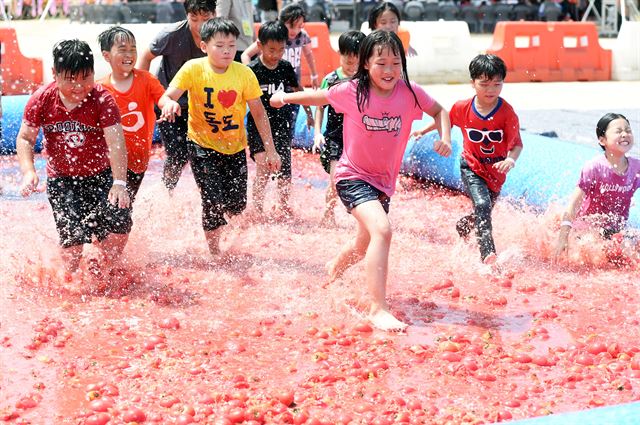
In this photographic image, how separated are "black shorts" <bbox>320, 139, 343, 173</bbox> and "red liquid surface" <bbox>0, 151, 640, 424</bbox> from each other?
58 centimetres

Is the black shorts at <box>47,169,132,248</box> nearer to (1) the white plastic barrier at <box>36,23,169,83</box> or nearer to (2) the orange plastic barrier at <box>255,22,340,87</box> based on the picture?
(1) the white plastic barrier at <box>36,23,169,83</box>

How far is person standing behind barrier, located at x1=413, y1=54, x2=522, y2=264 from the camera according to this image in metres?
6.84

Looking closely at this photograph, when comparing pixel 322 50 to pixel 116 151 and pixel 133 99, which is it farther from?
pixel 116 151

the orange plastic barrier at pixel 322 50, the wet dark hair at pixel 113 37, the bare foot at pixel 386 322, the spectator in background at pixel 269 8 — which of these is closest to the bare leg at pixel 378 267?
the bare foot at pixel 386 322

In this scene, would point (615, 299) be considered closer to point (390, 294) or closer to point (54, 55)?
point (390, 294)

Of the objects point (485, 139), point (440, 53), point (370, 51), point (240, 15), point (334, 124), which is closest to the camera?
point (370, 51)

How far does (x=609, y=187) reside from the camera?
6.85 metres

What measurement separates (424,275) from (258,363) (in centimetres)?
203

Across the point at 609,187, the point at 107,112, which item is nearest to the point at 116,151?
the point at 107,112

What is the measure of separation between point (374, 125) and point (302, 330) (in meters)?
1.29

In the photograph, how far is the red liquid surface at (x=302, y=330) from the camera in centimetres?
443

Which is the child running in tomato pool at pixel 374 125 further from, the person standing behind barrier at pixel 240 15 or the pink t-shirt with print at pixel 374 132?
the person standing behind barrier at pixel 240 15

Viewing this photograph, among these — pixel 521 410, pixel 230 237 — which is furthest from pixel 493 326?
pixel 230 237

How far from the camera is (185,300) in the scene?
19.8 feet
